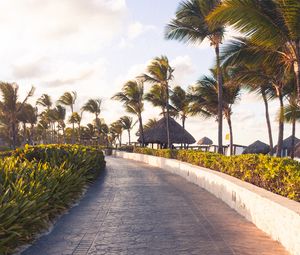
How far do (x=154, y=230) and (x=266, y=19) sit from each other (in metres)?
7.24

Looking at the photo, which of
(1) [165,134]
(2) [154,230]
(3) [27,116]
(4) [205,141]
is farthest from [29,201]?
(3) [27,116]

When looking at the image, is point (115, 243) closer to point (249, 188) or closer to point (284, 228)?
point (284, 228)

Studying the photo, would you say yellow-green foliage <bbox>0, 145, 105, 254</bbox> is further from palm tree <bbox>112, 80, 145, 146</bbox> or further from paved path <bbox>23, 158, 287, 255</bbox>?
palm tree <bbox>112, 80, 145, 146</bbox>

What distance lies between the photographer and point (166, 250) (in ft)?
22.1

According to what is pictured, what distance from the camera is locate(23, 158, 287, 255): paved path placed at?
6875 millimetres

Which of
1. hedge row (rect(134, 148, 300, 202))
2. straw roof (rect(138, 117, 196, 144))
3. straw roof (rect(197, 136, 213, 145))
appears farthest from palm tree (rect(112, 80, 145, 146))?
hedge row (rect(134, 148, 300, 202))

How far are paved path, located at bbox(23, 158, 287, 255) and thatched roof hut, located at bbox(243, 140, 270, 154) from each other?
34.9m

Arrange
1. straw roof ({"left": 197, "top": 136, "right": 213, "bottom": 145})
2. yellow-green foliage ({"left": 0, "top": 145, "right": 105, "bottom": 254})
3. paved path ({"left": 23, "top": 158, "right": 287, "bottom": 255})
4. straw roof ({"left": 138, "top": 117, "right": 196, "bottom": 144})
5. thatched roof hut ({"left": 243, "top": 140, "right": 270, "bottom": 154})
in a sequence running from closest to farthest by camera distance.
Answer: yellow-green foliage ({"left": 0, "top": 145, "right": 105, "bottom": 254}), paved path ({"left": 23, "top": 158, "right": 287, "bottom": 255}), thatched roof hut ({"left": 243, "top": 140, "right": 270, "bottom": 154}), straw roof ({"left": 138, "top": 117, "right": 196, "bottom": 144}), straw roof ({"left": 197, "top": 136, "right": 213, "bottom": 145})

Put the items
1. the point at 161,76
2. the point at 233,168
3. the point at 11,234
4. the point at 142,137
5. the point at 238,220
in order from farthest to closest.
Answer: the point at 142,137
the point at 161,76
the point at 233,168
the point at 238,220
the point at 11,234

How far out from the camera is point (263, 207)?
7.92 metres

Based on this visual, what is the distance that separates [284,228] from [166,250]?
6.21 ft

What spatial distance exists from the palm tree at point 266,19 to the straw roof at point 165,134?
3642 cm

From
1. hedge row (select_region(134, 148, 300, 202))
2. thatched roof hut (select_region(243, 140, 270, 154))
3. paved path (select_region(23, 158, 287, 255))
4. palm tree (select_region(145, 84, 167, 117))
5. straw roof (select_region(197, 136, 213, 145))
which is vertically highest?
palm tree (select_region(145, 84, 167, 117))

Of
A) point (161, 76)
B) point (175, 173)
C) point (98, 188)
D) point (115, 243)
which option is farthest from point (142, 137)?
point (115, 243)
